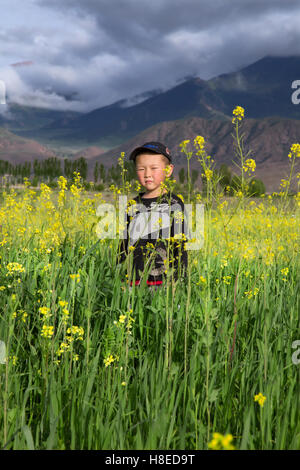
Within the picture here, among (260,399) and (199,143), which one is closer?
(260,399)

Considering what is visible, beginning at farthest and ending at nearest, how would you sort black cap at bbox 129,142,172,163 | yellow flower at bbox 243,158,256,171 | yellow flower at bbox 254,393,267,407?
black cap at bbox 129,142,172,163 < yellow flower at bbox 243,158,256,171 < yellow flower at bbox 254,393,267,407

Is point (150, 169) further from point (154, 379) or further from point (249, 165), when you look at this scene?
point (154, 379)

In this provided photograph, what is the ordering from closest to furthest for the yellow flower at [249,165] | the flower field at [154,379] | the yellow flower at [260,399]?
the yellow flower at [260,399]
the flower field at [154,379]
the yellow flower at [249,165]

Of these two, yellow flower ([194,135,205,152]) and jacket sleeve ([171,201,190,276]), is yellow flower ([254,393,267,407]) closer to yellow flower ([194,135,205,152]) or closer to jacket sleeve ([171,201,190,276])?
jacket sleeve ([171,201,190,276])

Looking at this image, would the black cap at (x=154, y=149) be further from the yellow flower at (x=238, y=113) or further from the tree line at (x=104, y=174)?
the yellow flower at (x=238, y=113)

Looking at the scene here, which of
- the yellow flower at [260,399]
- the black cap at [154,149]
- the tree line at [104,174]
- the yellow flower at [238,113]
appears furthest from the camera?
the black cap at [154,149]

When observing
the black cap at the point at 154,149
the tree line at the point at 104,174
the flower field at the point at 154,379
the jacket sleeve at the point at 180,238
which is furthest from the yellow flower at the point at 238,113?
the black cap at the point at 154,149

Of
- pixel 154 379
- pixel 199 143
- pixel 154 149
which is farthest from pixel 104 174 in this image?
pixel 154 379

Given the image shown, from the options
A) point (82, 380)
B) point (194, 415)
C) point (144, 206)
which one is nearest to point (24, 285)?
point (82, 380)

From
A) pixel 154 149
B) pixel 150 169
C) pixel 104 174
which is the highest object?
pixel 104 174

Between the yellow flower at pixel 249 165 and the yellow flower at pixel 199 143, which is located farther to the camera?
the yellow flower at pixel 199 143

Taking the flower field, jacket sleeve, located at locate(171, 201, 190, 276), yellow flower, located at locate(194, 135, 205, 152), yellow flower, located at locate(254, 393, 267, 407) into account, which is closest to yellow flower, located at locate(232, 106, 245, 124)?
the flower field
